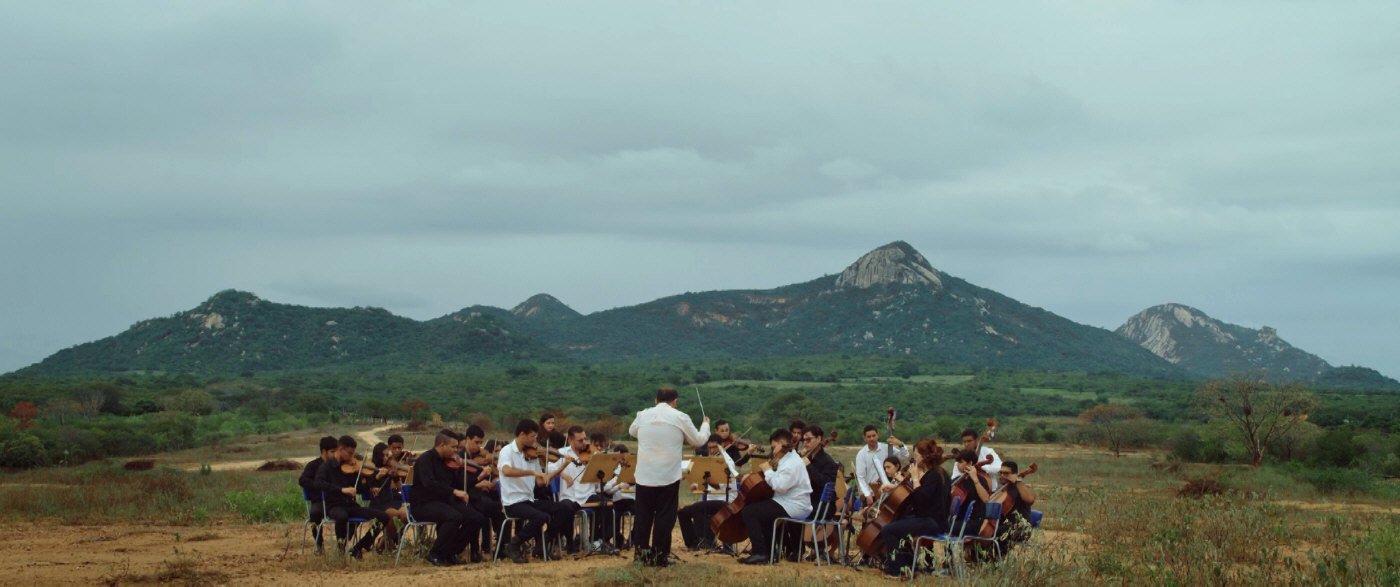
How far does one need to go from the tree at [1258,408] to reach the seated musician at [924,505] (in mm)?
23201

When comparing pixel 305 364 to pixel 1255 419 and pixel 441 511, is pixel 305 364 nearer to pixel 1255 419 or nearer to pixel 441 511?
pixel 1255 419

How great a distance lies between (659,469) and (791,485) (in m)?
1.39

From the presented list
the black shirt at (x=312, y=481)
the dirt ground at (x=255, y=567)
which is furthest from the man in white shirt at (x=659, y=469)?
the black shirt at (x=312, y=481)

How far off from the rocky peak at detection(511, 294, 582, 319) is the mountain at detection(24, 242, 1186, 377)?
1.38 ft

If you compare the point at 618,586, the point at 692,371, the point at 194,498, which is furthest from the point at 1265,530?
the point at 692,371

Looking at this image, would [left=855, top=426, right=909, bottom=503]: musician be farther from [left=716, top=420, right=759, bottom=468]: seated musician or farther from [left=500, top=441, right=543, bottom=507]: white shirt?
[left=500, top=441, right=543, bottom=507]: white shirt

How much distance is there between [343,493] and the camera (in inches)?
420

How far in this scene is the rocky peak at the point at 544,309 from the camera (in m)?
175

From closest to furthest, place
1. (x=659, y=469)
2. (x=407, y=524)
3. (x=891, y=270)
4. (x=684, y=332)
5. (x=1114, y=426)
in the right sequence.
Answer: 1. (x=659, y=469)
2. (x=407, y=524)
3. (x=1114, y=426)
4. (x=891, y=270)
5. (x=684, y=332)

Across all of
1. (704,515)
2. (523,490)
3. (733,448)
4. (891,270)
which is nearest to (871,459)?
(733,448)

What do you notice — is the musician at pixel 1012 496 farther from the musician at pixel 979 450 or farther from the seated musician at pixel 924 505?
the seated musician at pixel 924 505

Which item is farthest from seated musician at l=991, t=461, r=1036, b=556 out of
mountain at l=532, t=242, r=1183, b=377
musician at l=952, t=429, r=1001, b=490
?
mountain at l=532, t=242, r=1183, b=377

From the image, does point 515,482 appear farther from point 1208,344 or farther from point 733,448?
point 1208,344

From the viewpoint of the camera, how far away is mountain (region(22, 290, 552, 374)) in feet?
344
